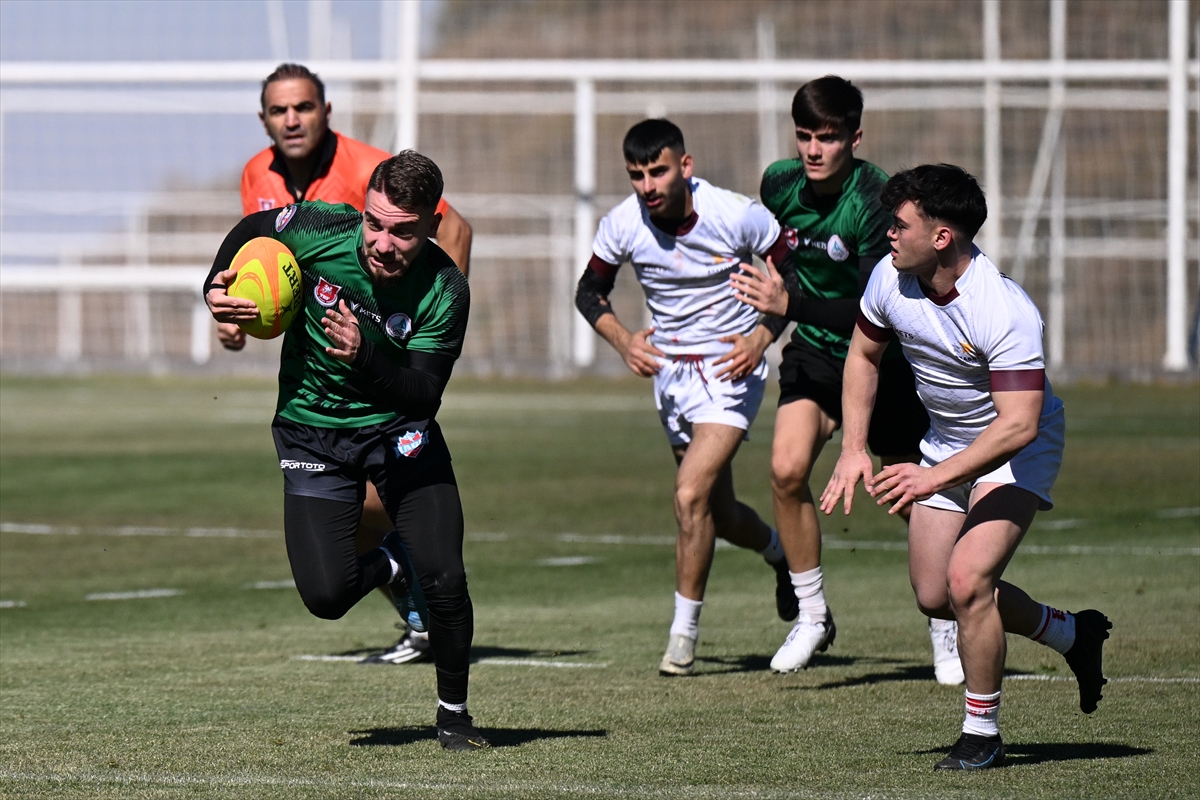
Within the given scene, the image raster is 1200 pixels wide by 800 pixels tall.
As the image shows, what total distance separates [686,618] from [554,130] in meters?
26.0

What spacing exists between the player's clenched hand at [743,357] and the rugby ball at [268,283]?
8.37ft

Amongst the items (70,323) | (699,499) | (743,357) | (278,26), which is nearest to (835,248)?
(743,357)

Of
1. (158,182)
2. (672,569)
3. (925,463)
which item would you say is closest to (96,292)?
(158,182)

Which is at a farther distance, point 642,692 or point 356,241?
point 642,692

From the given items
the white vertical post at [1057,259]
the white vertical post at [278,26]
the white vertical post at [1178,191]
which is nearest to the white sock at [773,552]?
the white vertical post at [1178,191]

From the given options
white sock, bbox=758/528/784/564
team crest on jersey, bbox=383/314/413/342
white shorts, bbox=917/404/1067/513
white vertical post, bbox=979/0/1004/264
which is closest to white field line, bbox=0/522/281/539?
white sock, bbox=758/528/784/564

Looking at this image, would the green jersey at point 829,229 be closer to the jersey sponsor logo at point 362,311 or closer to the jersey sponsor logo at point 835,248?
the jersey sponsor logo at point 835,248

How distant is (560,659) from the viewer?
8.38 meters

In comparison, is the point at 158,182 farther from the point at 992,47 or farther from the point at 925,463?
the point at 925,463

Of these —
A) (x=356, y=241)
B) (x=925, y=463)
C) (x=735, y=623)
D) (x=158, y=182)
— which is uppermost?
(x=158, y=182)

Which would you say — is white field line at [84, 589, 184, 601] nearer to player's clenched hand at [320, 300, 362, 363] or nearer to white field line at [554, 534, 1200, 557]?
white field line at [554, 534, 1200, 557]

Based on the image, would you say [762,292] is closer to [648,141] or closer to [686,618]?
[648,141]

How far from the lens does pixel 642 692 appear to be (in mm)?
7480

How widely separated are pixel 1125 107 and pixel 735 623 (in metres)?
22.0
